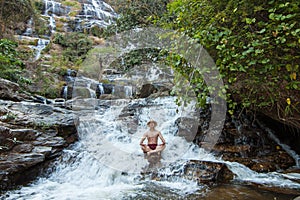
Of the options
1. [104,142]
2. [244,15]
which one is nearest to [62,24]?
[104,142]

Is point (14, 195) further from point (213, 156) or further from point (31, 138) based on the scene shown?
point (213, 156)

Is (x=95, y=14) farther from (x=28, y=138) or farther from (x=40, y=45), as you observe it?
(x=28, y=138)

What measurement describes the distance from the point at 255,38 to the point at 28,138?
524cm


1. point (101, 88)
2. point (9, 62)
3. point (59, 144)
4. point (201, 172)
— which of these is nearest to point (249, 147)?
point (201, 172)

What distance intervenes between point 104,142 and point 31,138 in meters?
2.34

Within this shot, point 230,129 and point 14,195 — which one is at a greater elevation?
point 230,129

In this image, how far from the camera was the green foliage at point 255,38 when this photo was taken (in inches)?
95.5

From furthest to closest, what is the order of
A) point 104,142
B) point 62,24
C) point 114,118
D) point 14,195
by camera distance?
point 62,24 < point 114,118 < point 104,142 < point 14,195

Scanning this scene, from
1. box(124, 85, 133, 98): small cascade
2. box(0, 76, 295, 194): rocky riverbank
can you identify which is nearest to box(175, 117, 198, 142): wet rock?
box(0, 76, 295, 194): rocky riverbank

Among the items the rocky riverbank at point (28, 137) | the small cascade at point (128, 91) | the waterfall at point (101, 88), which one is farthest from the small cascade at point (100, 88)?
the rocky riverbank at point (28, 137)

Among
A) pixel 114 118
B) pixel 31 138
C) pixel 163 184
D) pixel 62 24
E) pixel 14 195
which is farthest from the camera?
pixel 62 24

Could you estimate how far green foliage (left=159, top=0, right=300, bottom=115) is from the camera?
243 cm

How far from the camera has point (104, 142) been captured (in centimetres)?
711

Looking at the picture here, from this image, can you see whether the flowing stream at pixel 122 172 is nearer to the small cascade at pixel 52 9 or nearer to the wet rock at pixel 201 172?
the wet rock at pixel 201 172
